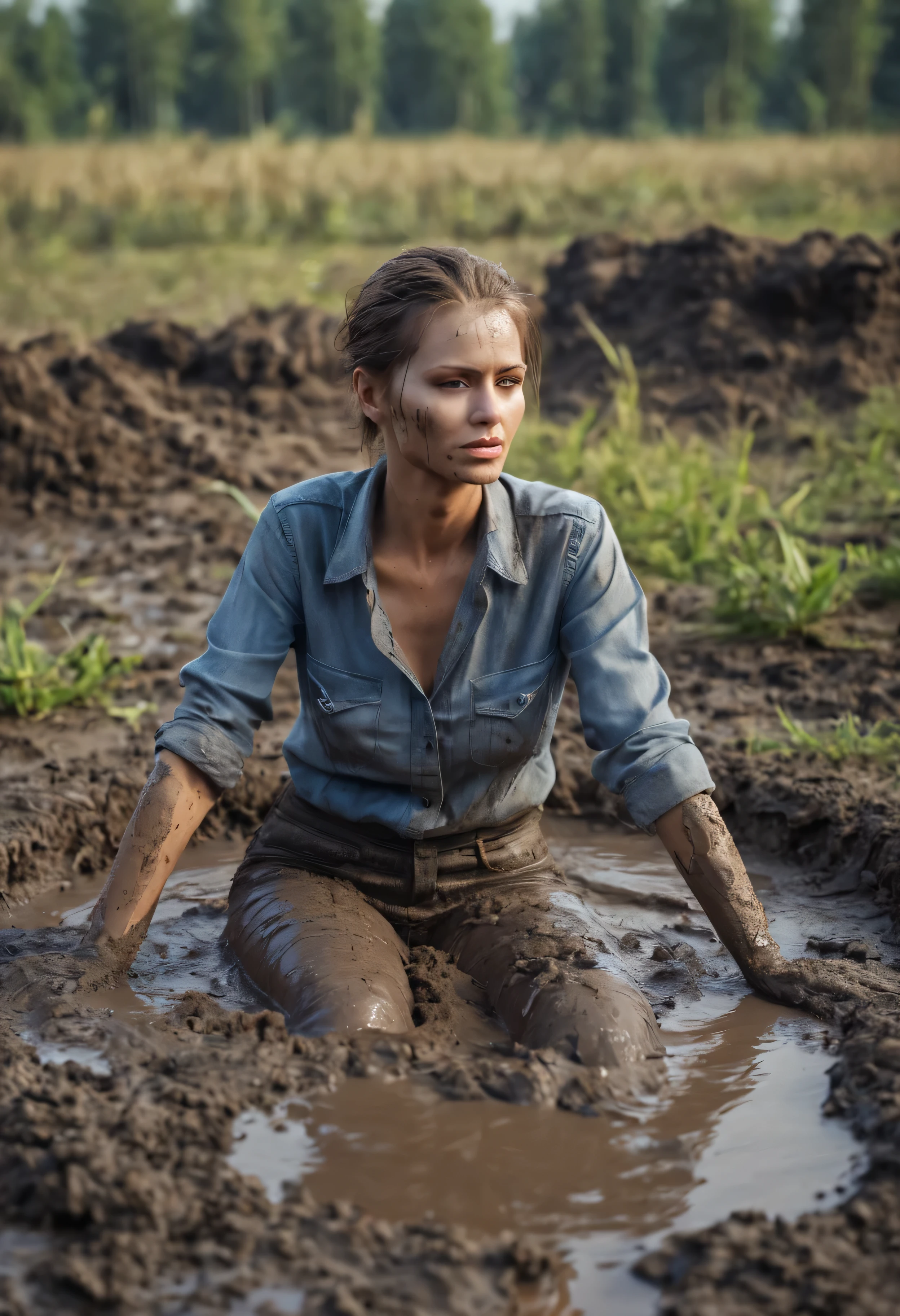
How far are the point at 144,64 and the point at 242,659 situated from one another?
6082 centimetres

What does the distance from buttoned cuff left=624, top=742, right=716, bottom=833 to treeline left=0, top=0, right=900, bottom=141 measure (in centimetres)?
4728

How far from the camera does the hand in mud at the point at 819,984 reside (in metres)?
2.52

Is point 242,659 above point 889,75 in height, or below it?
below

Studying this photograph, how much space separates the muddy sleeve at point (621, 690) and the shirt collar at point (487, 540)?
0.13 meters

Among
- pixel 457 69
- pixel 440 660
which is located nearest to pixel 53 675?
pixel 440 660

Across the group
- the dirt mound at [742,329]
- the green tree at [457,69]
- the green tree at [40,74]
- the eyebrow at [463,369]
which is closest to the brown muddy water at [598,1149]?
the eyebrow at [463,369]

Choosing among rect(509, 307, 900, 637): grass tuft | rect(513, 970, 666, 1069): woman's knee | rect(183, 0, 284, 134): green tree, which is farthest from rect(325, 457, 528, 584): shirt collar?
rect(183, 0, 284, 134): green tree

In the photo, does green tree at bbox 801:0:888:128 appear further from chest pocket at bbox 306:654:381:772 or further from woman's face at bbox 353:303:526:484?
chest pocket at bbox 306:654:381:772

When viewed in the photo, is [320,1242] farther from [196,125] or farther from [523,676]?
[196,125]

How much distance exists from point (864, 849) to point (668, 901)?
52cm

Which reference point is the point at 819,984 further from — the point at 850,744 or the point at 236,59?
the point at 236,59

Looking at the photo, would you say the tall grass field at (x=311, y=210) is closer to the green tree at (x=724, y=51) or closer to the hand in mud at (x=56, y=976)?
the hand in mud at (x=56, y=976)

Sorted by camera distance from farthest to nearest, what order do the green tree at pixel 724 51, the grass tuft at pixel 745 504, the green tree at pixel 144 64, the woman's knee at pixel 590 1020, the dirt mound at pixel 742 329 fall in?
the green tree at pixel 144 64, the green tree at pixel 724 51, the dirt mound at pixel 742 329, the grass tuft at pixel 745 504, the woman's knee at pixel 590 1020

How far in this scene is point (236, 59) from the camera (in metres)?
55.0
